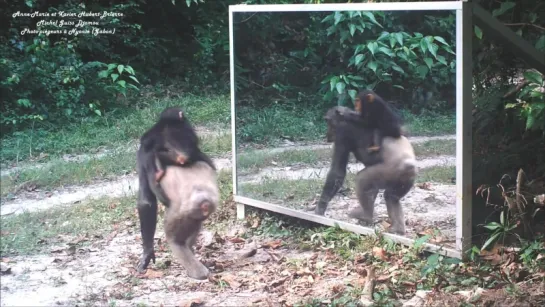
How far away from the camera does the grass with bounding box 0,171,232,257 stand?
3691mm

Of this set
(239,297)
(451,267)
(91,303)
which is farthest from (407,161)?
(91,303)

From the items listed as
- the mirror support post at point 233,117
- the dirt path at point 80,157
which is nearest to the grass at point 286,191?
the mirror support post at point 233,117

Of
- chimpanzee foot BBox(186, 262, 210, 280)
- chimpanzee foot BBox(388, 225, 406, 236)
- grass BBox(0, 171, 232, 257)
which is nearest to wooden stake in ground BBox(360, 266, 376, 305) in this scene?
chimpanzee foot BBox(388, 225, 406, 236)

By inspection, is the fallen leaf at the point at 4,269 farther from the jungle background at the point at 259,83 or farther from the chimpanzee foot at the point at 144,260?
the chimpanzee foot at the point at 144,260

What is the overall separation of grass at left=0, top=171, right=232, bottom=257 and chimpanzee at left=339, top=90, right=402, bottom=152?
1410 mm

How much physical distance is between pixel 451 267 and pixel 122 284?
187 centimetres

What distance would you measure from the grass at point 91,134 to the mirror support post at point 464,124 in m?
1.45

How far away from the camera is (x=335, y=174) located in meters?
4.80

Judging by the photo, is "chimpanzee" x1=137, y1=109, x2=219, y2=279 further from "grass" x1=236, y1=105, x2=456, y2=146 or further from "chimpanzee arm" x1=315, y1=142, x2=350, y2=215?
"chimpanzee arm" x1=315, y1=142, x2=350, y2=215

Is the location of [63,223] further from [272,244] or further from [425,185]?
[425,185]

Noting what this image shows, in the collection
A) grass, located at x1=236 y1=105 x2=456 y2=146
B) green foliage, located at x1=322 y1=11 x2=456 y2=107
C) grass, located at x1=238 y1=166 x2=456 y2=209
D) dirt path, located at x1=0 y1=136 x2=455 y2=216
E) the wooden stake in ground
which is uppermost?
green foliage, located at x1=322 y1=11 x2=456 y2=107

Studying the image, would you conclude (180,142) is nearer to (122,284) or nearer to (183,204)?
(183,204)

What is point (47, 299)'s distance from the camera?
3.72 meters

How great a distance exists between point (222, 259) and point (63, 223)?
3.01 ft
